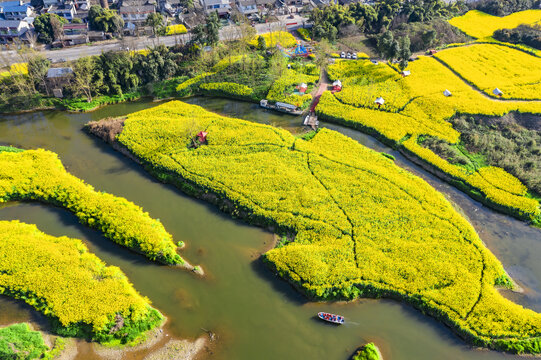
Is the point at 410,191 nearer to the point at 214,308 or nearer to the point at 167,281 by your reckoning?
the point at 214,308

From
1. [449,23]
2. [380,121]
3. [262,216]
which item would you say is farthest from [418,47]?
[262,216]

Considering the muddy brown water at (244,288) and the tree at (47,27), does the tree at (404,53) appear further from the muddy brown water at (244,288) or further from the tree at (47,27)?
the tree at (47,27)

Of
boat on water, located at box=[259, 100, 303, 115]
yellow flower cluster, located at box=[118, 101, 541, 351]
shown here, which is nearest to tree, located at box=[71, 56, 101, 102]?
yellow flower cluster, located at box=[118, 101, 541, 351]

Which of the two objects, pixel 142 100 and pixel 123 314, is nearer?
pixel 123 314

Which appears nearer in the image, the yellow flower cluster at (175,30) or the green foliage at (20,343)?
the green foliage at (20,343)

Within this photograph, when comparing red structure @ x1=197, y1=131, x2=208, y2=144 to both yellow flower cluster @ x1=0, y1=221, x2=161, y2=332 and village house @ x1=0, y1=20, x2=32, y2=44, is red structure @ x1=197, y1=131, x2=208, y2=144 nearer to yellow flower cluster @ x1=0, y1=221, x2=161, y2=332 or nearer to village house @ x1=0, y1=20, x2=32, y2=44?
yellow flower cluster @ x1=0, y1=221, x2=161, y2=332

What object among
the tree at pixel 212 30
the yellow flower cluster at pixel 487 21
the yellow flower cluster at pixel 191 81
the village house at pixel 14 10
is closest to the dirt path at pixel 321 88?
the yellow flower cluster at pixel 191 81
